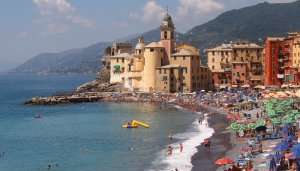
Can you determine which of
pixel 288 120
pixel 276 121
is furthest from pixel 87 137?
pixel 288 120

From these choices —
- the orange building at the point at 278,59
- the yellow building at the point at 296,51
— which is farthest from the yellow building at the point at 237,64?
the yellow building at the point at 296,51

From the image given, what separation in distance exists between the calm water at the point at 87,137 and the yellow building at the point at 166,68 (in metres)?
10.8

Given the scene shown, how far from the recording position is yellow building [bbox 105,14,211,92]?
115 m

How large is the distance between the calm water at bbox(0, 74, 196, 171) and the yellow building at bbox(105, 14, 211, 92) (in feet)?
35.4

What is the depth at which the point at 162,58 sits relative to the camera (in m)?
117

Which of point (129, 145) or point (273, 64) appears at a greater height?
point (273, 64)

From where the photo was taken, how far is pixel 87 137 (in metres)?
68.6

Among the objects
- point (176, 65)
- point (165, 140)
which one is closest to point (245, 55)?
point (176, 65)

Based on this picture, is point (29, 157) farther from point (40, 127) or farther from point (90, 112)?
point (90, 112)

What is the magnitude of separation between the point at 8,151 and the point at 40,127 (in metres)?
21.7

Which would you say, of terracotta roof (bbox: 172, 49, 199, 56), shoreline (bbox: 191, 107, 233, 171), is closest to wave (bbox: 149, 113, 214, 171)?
shoreline (bbox: 191, 107, 233, 171)

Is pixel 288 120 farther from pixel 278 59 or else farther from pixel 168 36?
pixel 168 36

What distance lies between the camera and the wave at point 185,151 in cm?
4838

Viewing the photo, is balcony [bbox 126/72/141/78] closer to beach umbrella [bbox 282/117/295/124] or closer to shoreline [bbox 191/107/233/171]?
shoreline [bbox 191/107/233/171]
